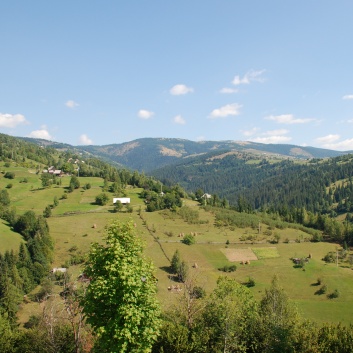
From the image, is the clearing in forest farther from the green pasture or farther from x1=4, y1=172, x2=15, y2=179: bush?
x1=4, y1=172, x2=15, y2=179: bush

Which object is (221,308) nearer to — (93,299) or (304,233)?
(93,299)

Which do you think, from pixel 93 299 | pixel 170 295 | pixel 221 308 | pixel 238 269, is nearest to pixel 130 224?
pixel 93 299

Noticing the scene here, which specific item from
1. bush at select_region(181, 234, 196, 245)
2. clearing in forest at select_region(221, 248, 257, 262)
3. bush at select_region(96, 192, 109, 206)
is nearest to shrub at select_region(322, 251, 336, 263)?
clearing in forest at select_region(221, 248, 257, 262)

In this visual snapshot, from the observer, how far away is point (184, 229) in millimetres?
125938

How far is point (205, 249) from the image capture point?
108m

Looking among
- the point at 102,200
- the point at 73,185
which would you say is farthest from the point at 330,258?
the point at 73,185

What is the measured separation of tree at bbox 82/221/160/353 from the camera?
69.2 feet

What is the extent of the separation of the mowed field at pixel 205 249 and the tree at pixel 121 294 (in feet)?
136

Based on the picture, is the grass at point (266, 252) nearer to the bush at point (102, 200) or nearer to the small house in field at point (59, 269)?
the small house in field at point (59, 269)

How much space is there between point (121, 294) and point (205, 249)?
294 feet

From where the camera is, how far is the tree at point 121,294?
2108cm

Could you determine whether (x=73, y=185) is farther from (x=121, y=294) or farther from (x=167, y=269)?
(x=121, y=294)

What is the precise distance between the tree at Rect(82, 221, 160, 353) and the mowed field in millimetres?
41499

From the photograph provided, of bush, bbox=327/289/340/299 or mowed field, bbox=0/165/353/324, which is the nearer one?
mowed field, bbox=0/165/353/324
